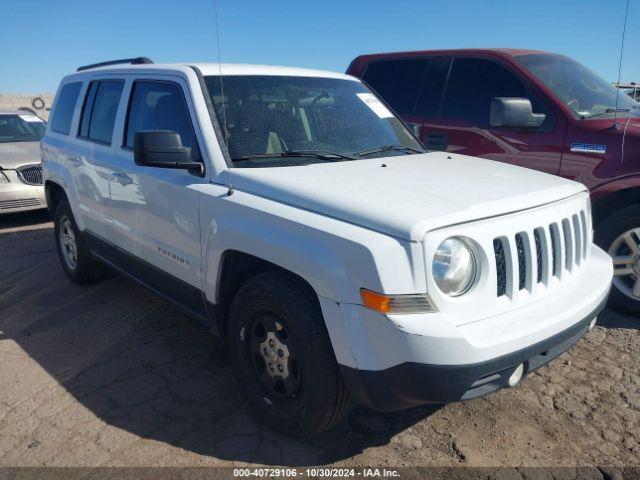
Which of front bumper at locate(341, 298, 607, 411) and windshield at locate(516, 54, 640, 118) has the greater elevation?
windshield at locate(516, 54, 640, 118)

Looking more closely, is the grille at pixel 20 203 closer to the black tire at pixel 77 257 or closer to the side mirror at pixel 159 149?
the black tire at pixel 77 257

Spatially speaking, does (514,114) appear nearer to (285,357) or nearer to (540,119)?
(540,119)

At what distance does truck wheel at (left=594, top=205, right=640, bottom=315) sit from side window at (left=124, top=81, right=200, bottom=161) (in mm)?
3130

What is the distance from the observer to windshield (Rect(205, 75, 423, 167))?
3.21 meters

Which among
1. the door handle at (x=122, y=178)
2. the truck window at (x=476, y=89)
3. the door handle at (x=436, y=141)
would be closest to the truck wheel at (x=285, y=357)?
the door handle at (x=122, y=178)

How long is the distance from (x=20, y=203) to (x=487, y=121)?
21.1 ft

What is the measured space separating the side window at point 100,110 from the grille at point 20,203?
3.85m

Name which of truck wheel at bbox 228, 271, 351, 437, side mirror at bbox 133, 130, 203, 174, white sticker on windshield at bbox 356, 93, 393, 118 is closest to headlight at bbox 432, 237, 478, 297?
truck wheel at bbox 228, 271, 351, 437

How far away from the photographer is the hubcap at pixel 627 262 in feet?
13.6

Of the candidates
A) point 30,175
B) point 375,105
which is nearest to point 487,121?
point 375,105

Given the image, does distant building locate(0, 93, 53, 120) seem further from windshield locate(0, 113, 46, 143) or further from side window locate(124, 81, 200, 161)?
side window locate(124, 81, 200, 161)

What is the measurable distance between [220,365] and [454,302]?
1.94 m

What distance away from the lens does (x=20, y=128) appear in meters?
9.32

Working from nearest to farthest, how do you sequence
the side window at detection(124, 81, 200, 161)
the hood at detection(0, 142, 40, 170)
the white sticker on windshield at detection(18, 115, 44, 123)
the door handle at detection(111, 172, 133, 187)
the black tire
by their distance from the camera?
the side window at detection(124, 81, 200, 161) → the door handle at detection(111, 172, 133, 187) → the black tire → the hood at detection(0, 142, 40, 170) → the white sticker on windshield at detection(18, 115, 44, 123)
